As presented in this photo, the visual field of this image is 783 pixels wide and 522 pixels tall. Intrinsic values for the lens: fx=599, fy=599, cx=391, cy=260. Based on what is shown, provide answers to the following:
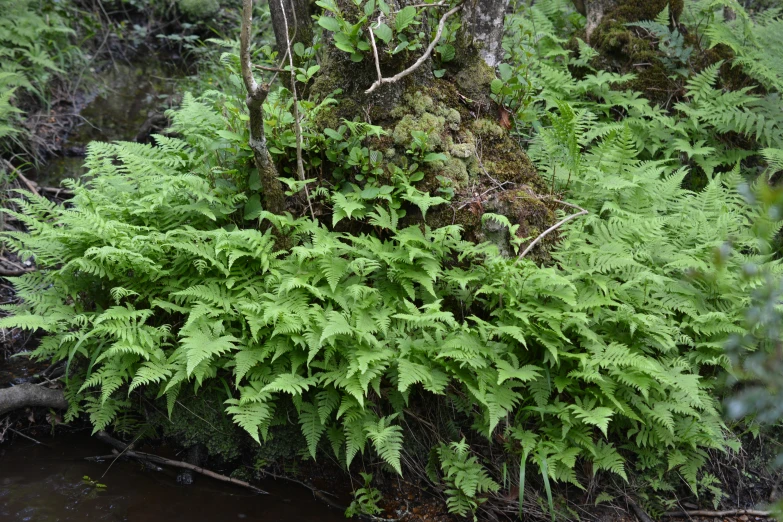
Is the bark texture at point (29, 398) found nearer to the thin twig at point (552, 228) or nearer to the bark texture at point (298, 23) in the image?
the bark texture at point (298, 23)

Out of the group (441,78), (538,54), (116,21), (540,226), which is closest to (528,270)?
(540,226)

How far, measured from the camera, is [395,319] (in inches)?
170

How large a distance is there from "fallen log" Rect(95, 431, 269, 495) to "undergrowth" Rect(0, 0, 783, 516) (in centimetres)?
20

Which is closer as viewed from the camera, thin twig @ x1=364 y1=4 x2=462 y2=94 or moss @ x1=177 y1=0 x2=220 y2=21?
thin twig @ x1=364 y1=4 x2=462 y2=94

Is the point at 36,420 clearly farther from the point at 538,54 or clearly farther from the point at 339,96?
the point at 538,54

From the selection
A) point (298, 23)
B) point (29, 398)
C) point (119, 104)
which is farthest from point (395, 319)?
point (119, 104)

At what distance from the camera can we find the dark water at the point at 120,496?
4.05 metres

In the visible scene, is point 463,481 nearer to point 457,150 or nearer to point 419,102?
point 457,150

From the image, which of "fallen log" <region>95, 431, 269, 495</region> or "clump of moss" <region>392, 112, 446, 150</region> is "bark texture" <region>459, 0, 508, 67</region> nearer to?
"clump of moss" <region>392, 112, 446, 150</region>

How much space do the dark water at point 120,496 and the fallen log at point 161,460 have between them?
0.15ft

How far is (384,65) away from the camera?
16.1ft

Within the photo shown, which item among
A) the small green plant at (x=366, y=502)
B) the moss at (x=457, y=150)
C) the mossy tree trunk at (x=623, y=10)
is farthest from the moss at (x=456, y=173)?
the mossy tree trunk at (x=623, y=10)

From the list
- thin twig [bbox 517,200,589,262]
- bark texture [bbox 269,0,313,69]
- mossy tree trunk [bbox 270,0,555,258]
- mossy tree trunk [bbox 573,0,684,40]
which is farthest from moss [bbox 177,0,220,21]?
thin twig [bbox 517,200,589,262]

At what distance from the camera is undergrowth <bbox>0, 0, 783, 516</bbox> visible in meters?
Result: 4.05
